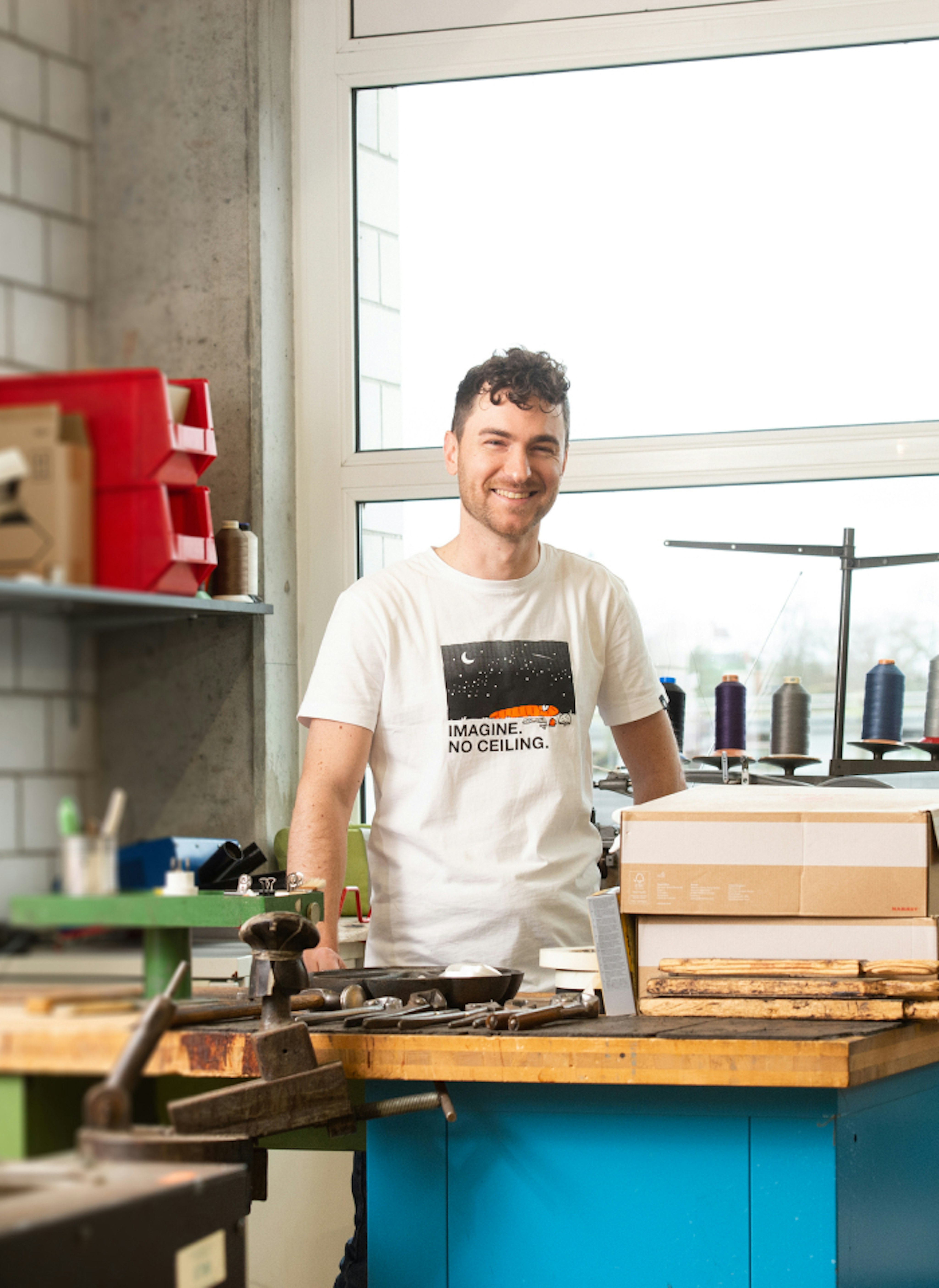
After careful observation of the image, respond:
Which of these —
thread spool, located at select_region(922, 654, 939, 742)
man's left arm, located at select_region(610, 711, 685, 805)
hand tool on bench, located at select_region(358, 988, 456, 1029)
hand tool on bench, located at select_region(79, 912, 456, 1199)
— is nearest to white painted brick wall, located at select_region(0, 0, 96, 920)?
hand tool on bench, located at select_region(79, 912, 456, 1199)

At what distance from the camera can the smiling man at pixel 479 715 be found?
7.21ft

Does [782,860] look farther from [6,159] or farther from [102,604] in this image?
[6,159]

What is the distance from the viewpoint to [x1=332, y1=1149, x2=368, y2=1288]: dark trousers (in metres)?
2.03

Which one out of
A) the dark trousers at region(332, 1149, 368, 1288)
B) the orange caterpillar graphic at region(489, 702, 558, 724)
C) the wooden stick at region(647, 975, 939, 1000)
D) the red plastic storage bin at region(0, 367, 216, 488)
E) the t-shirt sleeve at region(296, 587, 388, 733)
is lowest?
the dark trousers at region(332, 1149, 368, 1288)

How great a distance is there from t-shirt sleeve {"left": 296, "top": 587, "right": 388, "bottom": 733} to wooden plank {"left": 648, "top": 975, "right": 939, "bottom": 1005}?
2.46 feet

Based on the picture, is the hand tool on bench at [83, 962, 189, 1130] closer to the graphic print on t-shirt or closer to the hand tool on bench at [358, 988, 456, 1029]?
the hand tool on bench at [358, 988, 456, 1029]

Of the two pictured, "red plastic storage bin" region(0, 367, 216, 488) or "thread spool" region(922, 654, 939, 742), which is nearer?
"red plastic storage bin" region(0, 367, 216, 488)

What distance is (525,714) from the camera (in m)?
2.26

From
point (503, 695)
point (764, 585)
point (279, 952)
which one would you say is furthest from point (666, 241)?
point (279, 952)

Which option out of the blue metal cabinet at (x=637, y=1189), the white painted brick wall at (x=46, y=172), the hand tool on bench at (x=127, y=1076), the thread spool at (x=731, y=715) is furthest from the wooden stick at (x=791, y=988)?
the thread spool at (x=731, y=715)

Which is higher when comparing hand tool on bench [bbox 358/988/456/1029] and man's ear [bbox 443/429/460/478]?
man's ear [bbox 443/429/460/478]

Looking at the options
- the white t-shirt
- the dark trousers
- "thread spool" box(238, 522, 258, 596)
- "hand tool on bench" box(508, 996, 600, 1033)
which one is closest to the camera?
"thread spool" box(238, 522, 258, 596)

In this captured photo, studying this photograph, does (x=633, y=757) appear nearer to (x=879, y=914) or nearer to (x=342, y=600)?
(x=342, y=600)

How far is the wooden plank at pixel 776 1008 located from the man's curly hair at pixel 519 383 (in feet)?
3.49
